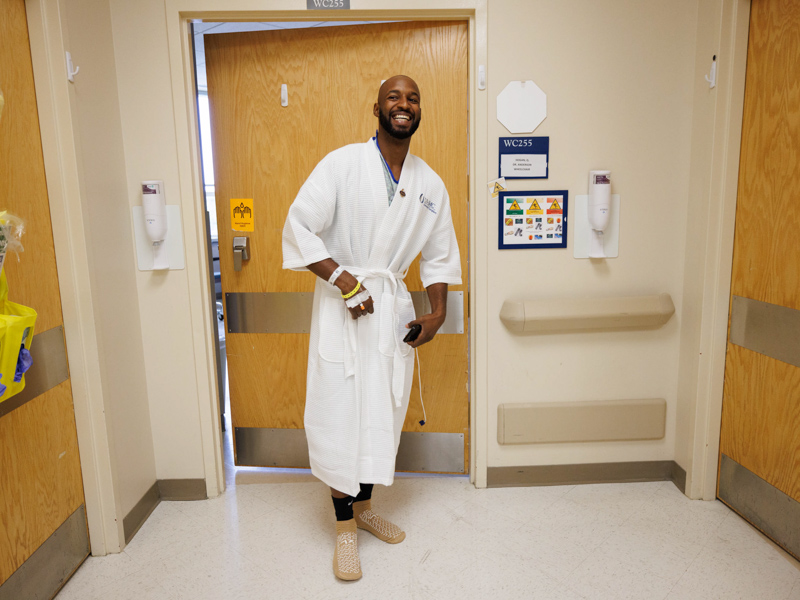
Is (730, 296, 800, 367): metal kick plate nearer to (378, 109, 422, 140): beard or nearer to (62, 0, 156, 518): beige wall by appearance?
(378, 109, 422, 140): beard

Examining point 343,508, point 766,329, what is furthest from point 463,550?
point 766,329

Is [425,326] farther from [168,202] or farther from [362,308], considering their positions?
[168,202]

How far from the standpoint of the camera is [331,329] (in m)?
1.69

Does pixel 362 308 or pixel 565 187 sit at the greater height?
pixel 565 187

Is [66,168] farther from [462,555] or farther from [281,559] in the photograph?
[462,555]

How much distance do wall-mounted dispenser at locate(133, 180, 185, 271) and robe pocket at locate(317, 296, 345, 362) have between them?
73cm

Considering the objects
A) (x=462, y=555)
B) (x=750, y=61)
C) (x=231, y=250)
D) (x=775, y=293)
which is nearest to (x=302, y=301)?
(x=231, y=250)

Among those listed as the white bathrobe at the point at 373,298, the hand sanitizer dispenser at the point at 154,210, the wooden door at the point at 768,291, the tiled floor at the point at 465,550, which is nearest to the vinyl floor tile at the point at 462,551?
the tiled floor at the point at 465,550

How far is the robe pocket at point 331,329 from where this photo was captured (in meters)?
1.68

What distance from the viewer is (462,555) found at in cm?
183

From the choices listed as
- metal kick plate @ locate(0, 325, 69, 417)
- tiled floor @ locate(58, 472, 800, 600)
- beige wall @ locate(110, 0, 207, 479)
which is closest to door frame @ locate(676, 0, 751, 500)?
tiled floor @ locate(58, 472, 800, 600)

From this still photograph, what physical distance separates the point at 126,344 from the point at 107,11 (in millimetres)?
1200

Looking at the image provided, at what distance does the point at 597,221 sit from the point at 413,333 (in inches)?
35.0

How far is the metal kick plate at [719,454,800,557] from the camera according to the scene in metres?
1.79
